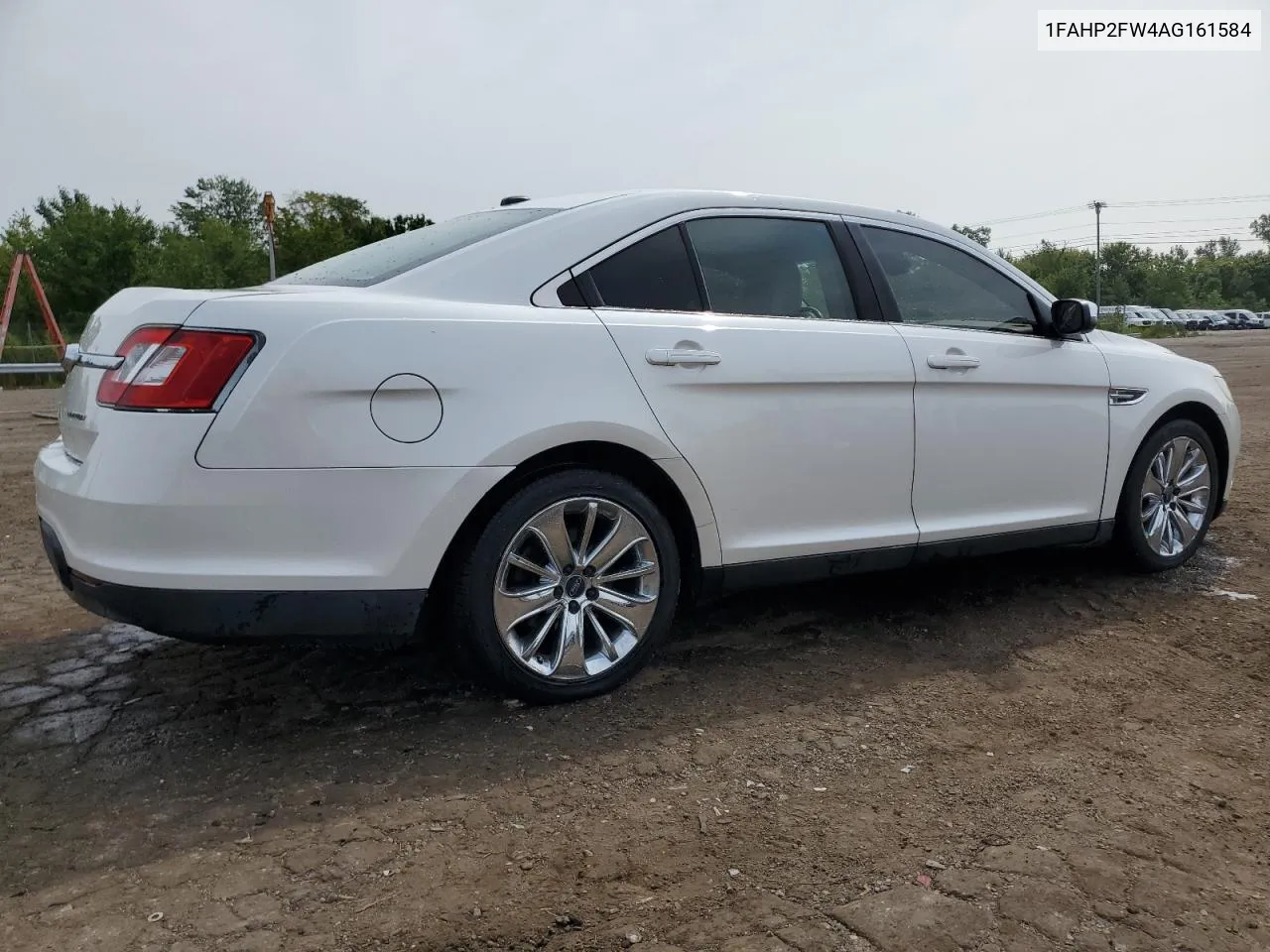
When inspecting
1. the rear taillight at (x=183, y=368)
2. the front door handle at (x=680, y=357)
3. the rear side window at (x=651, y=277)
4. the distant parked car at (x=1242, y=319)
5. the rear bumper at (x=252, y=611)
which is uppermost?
the rear side window at (x=651, y=277)

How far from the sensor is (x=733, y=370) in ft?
11.5

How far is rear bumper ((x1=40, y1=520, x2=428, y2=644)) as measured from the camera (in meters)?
2.77

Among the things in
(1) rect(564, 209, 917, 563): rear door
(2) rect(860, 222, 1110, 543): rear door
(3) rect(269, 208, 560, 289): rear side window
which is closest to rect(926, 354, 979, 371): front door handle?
(2) rect(860, 222, 1110, 543): rear door

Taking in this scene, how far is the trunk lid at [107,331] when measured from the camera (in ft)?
9.34

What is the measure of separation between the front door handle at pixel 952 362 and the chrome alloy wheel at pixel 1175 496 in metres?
1.36

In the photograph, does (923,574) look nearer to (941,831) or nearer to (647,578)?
(647,578)

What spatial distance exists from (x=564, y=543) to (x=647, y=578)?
0.33 meters

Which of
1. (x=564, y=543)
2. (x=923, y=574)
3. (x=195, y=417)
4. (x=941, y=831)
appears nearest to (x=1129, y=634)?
(x=923, y=574)

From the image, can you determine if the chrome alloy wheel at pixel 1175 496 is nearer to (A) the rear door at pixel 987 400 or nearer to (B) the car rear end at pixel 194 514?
(A) the rear door at pixel 987 400

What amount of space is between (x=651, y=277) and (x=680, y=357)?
1.10 feet

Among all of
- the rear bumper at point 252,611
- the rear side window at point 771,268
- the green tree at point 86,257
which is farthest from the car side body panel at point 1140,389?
the green tree at point 86,257

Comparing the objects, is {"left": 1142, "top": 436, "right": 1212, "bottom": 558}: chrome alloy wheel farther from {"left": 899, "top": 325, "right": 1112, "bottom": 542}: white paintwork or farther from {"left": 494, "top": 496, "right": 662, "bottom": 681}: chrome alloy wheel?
{"left": 494, "top": 496, "right": 662, "bottom": 681}: chrome alloy wheel

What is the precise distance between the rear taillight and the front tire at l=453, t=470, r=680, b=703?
0.85 metres

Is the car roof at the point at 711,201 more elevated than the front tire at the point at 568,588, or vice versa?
the car roof at the point at 711,201
